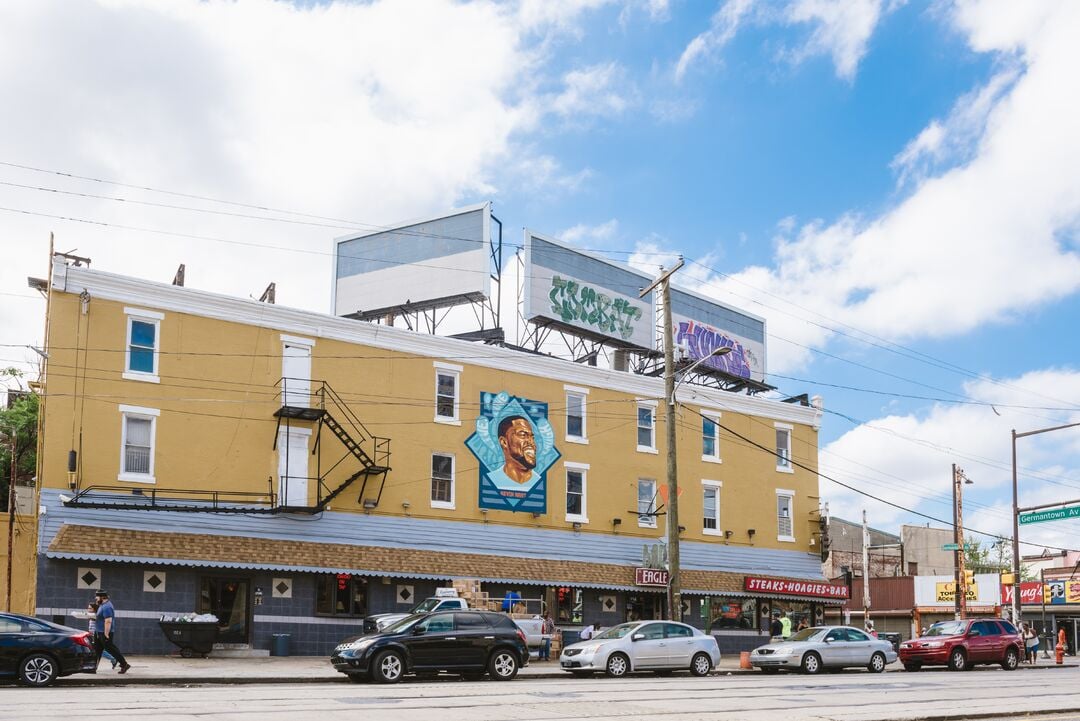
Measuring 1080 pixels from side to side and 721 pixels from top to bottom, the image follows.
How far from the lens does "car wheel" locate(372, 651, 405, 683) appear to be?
21.9 metres

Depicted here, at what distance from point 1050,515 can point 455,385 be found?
22.3 m

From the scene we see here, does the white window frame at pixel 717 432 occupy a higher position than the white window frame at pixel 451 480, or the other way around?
the white window frame at pixel 717 432

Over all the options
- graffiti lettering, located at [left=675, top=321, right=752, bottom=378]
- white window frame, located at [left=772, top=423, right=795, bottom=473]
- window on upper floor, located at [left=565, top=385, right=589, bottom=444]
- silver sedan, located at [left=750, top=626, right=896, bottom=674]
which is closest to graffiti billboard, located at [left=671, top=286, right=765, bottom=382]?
graffiti lettering, located at [left=675, top=321, right=752, bottom=378]

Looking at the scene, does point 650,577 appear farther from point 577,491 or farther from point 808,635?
point 808,635

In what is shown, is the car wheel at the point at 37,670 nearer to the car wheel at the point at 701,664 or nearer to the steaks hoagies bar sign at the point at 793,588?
the car wheel at the point at 701,664

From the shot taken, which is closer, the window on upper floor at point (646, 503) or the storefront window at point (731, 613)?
the window on upper floor at point (646, 503)

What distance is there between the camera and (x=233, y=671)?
24359mm

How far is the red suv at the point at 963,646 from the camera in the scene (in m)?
32.1

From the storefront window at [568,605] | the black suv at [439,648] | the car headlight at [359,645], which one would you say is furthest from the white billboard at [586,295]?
the car headlight at [359,645]

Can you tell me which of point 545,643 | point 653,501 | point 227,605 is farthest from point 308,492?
point 653,501

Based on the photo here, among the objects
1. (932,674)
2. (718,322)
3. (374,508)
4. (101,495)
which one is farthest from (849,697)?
(718,322)

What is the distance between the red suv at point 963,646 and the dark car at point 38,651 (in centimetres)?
2307

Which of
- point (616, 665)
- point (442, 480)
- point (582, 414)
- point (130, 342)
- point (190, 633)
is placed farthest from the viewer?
point (582, 414)

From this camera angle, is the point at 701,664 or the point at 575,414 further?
the point at 575,414
